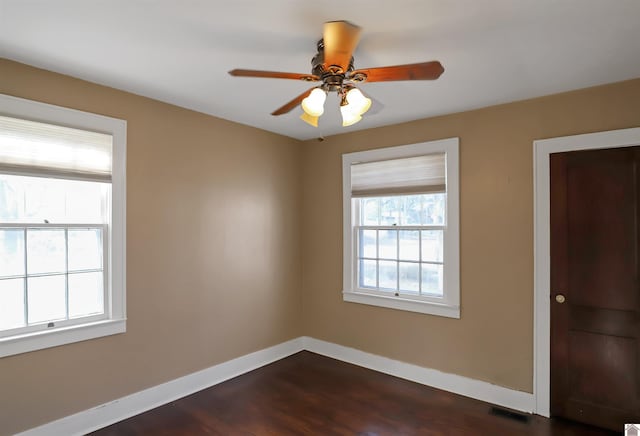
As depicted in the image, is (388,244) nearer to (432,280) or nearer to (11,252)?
(432,280)

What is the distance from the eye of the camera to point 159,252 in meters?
2.96

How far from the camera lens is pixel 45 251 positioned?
2.40m

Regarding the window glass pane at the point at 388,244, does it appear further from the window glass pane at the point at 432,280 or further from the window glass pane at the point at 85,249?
the window glass pane at the point at 85,249

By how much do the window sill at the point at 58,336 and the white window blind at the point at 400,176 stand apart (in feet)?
8.37

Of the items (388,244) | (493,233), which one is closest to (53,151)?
(388,244)

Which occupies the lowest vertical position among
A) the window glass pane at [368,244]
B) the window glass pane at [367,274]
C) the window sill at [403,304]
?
the window sill at [403,304]

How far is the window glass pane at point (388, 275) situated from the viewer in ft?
12.0

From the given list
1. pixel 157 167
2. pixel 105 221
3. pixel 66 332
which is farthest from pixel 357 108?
pixel 66 332

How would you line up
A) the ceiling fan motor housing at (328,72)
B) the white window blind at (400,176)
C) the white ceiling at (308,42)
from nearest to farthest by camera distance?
the white ceiling at (308,42), the ceiling fan motor housing at (328,72), the white window blind at (400,176)

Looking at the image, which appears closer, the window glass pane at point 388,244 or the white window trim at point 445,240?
the white window trim at point 445,240

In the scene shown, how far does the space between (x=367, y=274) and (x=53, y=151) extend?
2.98 m

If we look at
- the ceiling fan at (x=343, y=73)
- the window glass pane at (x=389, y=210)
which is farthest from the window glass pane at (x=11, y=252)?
the window glass pane at (x=389, y=210)

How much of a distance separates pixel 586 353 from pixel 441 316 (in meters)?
1.09

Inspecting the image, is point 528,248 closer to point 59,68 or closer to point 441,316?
point 441,316
